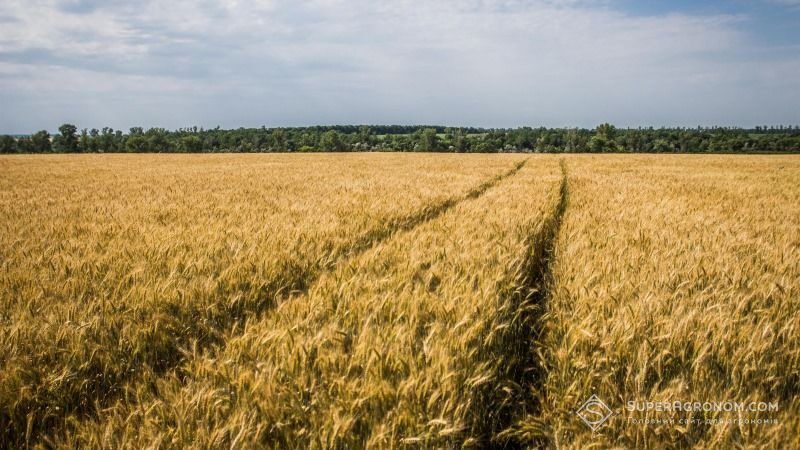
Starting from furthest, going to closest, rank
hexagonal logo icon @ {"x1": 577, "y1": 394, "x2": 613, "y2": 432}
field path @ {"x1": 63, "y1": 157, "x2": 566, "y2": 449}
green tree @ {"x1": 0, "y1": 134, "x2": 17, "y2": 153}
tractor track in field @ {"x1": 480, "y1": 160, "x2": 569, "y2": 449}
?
green tree @ {"x1": 0, "y1": 134, "x2": 17, "y2": 153} → tractor track in field @ {"x1": 480, "y1": 160, "x2": 569, "y2": 449} → hexagonal logo icon @ {"x1": 577, "y1": 394, "x2": 613, "y2": 432} → field path @ {"x1": 63, "y1": 157, "x2": 566, "y2": 449}

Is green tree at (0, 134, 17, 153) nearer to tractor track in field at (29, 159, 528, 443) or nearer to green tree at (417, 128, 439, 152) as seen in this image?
green tree at (417, 128, 439, 152)

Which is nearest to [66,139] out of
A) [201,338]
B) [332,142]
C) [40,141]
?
[40,141]

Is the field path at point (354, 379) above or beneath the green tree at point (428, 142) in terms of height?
beneath

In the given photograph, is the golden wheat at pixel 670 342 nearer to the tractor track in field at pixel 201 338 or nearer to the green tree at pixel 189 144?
the tractor track in field at pixel 201 338

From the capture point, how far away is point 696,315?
2318mm

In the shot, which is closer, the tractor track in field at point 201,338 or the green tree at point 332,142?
the tractor track in field at point 201,338

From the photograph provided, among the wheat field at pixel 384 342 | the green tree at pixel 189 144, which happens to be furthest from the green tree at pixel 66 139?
the wheat field at pixel 384 342

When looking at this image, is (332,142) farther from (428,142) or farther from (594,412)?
(594,412)

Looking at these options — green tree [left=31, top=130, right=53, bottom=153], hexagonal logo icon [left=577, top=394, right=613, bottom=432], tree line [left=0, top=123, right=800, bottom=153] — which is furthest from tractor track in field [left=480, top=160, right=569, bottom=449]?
green tree [left=31, top=130, right=53, bottom=153]

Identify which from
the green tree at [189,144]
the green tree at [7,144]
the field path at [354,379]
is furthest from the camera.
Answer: the green tree at [189,144]

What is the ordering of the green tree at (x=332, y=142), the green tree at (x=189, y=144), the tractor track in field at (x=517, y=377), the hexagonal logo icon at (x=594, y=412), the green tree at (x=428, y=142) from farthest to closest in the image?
1. the green tree at (x=332, y=142)
2. the green tree at (x=428, y=142)
3. the green tree at (x=189, y=144)
4. the tractor track in field at (x=517, y=377)
5. the hexagonal logo icon at (x=594, y=412)

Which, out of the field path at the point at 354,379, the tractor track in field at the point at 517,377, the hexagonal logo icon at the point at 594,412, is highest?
the field path at the point at 354,379

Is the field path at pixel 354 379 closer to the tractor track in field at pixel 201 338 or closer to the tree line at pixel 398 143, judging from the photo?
the tractor track in field at pixel 201 338

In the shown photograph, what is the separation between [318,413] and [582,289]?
6.78 ft
